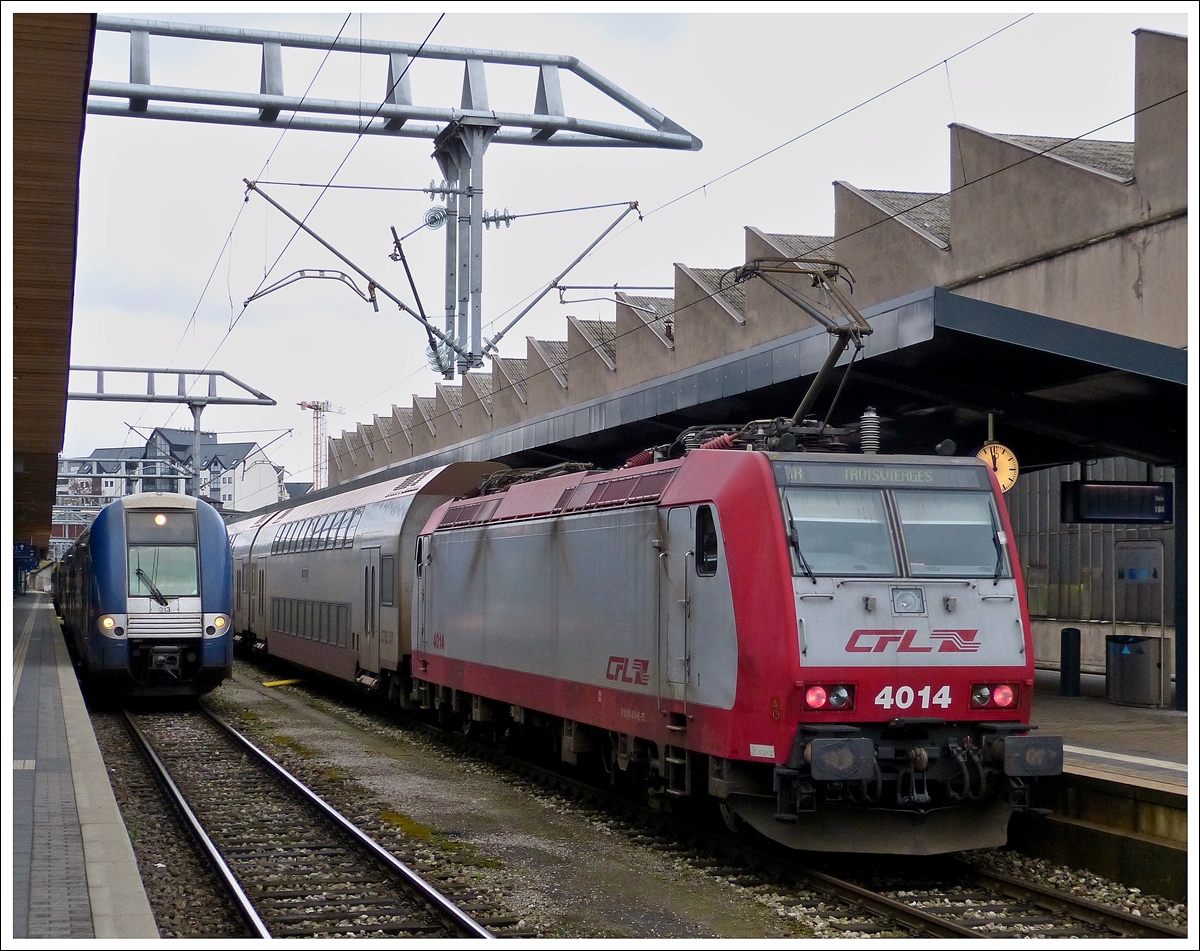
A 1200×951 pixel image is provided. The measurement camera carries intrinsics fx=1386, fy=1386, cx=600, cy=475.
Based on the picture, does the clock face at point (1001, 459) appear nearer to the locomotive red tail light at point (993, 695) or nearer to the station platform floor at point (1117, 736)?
the station platform floor at point (1117, 736)

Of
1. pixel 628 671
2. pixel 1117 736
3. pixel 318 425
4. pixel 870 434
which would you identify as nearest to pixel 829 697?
pixel 870 434

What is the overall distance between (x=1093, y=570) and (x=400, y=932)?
783 inches

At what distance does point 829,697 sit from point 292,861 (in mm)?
4356

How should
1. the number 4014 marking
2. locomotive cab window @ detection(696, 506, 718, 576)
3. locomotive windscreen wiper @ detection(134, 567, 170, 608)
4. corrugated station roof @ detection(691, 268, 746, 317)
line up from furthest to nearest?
1. corrugated station roof @ detection(691, 268, 746, 317)
2. locomotive windscreen wiper @ detection(134, 567, 170, 608)
3. locomotive cab window @ detection(696, 506, 718, 576)
4. the number 4014 marking

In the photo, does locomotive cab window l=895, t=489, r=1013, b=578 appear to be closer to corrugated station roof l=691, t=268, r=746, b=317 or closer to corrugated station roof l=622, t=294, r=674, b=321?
corrugated station roof l=691, t=268, r=746, b=317

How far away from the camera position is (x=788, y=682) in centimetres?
923

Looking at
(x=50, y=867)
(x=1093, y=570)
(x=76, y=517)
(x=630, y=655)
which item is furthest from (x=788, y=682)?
(x=76, y=517)

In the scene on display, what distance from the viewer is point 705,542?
10227mm

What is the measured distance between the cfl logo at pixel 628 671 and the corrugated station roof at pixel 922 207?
1513cm

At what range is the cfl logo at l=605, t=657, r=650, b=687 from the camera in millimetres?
11109

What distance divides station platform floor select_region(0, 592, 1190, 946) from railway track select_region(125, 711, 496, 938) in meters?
0.81

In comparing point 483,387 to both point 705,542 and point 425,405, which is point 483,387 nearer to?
point 425,405

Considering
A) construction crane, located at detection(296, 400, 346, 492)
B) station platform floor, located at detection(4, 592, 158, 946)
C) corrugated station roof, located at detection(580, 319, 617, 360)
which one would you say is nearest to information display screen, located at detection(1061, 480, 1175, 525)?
station platform floor, located at detection(4, 592, 158, 946)

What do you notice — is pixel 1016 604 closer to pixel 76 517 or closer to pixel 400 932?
pixel 400 932
